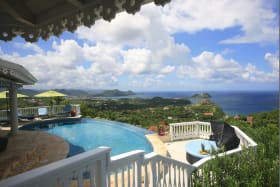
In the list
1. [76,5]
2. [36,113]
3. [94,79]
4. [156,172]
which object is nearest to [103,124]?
[36,113]

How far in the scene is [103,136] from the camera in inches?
449

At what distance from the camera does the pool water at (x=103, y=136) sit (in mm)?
9094

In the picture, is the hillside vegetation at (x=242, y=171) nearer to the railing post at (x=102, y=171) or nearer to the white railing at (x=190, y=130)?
the railing post at (x=102, y=171)

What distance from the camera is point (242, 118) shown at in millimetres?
10203

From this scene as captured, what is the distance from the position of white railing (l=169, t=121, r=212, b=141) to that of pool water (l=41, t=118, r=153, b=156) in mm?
1404

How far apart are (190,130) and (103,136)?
5032 millimetres

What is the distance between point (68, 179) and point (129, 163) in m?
0.85

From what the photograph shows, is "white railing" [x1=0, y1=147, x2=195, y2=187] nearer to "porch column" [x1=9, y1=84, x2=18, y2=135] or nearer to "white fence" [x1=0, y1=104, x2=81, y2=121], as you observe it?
"porch column" [x1=9, y1=84, x2=18, y2=135]

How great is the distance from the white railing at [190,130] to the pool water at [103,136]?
140 centimetres

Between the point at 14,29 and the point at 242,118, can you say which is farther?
the point at 242,118

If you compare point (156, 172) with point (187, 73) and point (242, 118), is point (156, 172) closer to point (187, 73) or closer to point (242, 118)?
point (242, 118)

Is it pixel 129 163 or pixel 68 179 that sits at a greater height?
pixel 68 179

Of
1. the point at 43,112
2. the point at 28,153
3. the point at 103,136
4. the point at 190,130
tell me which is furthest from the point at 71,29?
the point at 43,112

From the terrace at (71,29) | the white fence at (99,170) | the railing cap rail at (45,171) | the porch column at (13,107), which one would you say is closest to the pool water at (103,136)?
the porch column at (13,107)
